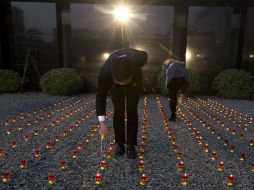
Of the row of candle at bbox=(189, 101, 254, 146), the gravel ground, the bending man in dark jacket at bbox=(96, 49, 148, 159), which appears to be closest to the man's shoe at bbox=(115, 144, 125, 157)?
the bending man in dark jacket at bbox=(96, 49, 148, 159)

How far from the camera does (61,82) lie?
11.0 m

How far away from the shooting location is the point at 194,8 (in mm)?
12516

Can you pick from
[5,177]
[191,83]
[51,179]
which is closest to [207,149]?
[51,179]

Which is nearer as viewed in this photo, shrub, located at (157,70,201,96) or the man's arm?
the man's arm

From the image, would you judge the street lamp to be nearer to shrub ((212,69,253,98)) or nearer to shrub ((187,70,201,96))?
shrub ((187,70,201,96))

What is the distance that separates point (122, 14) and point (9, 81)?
633cm

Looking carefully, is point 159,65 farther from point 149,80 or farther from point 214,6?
point 214,6

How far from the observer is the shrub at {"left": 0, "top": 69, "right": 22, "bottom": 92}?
36.8 feet

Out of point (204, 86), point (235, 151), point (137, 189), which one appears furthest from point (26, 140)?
point (204, 86)

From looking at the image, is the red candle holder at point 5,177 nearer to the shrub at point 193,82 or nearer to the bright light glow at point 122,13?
the shrub at point 193,82

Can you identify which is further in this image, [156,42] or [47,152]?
[156,42]

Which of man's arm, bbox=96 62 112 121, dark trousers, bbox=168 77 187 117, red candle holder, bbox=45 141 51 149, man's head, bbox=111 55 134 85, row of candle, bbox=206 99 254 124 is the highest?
man's head, bbox=111 55 134 85

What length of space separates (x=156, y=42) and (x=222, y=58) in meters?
3.48

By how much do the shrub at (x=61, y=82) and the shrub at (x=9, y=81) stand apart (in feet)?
4.05
